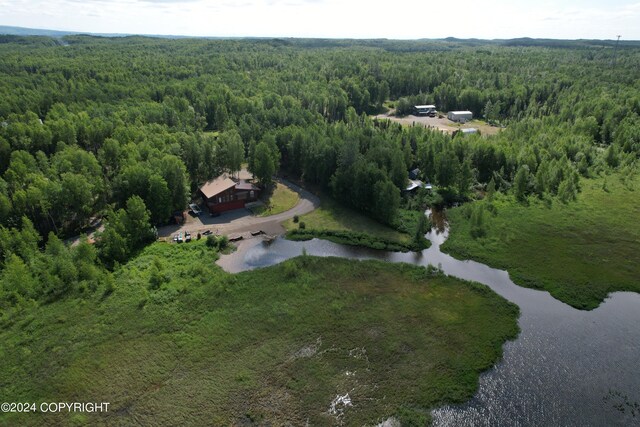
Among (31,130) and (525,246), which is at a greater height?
(31,130)

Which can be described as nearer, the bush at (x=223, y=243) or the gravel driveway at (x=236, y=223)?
the bush at (x=223, y=243)

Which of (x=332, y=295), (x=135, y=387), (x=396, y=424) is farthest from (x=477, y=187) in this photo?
(x=135, y=387)

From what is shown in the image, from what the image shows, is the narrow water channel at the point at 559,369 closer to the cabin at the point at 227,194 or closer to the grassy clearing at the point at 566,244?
the grassy clearing at the point at 566,244

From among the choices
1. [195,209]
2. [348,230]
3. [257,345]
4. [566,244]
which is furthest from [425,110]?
[257,345]

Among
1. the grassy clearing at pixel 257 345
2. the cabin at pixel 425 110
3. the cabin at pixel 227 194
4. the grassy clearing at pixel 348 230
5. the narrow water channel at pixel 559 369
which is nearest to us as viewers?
the narrow water channel at pixel 559 369

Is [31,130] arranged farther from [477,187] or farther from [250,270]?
[477,187]

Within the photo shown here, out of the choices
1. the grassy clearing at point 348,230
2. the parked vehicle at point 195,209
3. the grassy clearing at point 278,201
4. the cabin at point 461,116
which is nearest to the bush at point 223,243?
the grassy clearing at point 348,230

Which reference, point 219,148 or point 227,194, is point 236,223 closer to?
point 227,194
